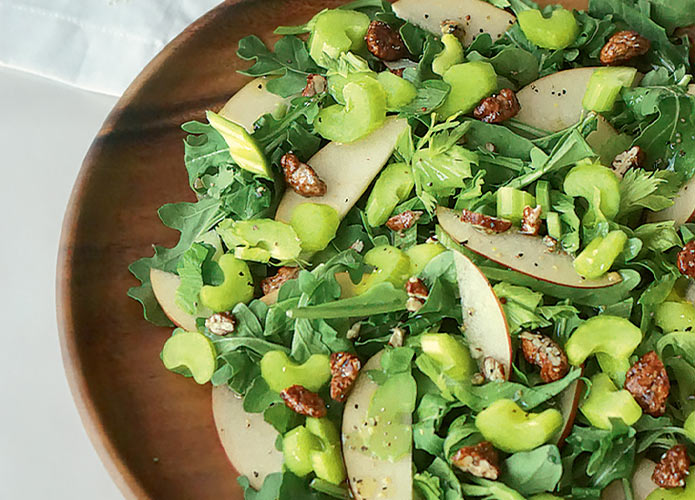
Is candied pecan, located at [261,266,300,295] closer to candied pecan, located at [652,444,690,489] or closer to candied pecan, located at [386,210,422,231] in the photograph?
candied pecan, located at [386,210,422,231]

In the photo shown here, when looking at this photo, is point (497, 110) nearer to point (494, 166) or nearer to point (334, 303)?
point (494, 166)

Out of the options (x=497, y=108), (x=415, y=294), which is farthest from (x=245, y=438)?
(x=497, y=108)

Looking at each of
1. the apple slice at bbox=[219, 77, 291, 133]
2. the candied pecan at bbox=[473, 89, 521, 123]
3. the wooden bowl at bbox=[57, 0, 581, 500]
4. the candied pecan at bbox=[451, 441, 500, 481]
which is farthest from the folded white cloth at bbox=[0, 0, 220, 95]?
the candied pecan at bbox=[451, 441, 500, 481]

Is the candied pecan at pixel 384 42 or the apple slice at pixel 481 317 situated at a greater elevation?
the candied pecan at pixel 384 42

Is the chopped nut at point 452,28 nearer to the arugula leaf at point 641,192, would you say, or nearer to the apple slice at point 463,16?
the apple slice at point 463,16

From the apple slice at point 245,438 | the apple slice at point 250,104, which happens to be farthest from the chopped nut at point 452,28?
the apple slice at point 245,438

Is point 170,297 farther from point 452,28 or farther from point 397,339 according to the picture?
point 452,28
